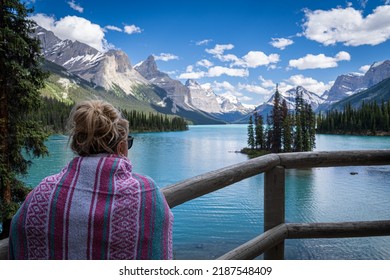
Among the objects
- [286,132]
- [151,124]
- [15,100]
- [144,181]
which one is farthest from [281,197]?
[151,124]

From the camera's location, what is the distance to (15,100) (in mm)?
11281

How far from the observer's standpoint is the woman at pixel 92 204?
1366mm

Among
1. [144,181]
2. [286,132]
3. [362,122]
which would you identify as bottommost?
[144,181]

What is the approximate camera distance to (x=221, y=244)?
15.9 m

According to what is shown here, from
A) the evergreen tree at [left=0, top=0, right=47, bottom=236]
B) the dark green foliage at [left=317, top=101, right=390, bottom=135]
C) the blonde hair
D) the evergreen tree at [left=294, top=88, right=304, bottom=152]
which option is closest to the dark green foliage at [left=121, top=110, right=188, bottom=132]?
the dark green foliage at [left=317, top=101, right=390, bottom=135]

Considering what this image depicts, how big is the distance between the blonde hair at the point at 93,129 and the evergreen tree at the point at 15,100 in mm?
10314

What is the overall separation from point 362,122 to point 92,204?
101 m

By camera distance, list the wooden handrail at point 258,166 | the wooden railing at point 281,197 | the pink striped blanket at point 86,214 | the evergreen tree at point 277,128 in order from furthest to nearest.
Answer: the evergreen tree at point 277,128
the wooden railing at point 281,197
the wooden handrail at point 258,166
the pink striped blanket at point 86,214

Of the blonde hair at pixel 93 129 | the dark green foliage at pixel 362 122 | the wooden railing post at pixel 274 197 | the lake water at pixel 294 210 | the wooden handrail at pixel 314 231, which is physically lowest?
the lake water at pixel 294 210

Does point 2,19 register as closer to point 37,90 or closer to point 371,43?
point 37,90

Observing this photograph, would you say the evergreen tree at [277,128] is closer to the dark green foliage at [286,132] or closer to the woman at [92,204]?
the dark green foliage at [286,132]

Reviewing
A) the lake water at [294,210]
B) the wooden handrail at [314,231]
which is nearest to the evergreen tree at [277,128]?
the lake water at [294,210]

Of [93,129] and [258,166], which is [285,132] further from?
[93,129]

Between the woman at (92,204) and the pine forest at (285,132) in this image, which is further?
the pine forest at (285,132)
